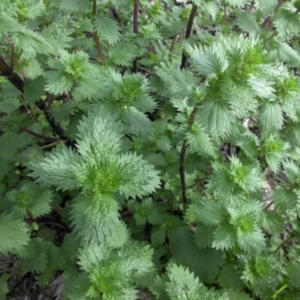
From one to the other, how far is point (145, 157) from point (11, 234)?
1.01 meters

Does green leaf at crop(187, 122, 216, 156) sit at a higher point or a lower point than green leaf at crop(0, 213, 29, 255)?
higher

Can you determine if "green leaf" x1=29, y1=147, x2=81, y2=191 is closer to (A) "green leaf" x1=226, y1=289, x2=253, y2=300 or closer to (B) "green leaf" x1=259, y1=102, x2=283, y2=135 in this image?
(B) "green leaf" x1=259, y1=102, x2=283, y2=135

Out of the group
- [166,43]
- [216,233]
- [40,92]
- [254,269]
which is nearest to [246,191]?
[216,233]

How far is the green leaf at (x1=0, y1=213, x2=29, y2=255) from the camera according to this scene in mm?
2057

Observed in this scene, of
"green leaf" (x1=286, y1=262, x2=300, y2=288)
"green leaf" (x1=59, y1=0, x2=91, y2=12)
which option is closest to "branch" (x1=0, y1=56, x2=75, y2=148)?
"green leaf" (x1=59, y1=0, x2=91, y2=12)

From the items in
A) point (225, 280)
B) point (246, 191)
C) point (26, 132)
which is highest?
point (246, 191)

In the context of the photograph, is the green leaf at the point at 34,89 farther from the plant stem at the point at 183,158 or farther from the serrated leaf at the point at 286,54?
the serrated leaf at the point at 286,54

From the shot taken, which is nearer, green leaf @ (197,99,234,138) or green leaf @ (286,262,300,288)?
green leaf @ (197,99,234,138)

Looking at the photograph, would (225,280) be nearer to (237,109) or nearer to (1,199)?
(237,109)

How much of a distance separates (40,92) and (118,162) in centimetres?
80

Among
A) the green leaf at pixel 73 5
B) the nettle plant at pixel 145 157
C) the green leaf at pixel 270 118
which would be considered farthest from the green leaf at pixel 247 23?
the green leaf at pixel 73 5

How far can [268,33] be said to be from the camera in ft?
9.50

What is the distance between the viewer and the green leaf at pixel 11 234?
81.0 inches

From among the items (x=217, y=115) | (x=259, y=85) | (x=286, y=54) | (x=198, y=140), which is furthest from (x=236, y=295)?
(x=286, y=54)
